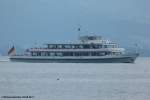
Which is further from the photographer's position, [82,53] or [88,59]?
[88,59]

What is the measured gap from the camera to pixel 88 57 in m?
163

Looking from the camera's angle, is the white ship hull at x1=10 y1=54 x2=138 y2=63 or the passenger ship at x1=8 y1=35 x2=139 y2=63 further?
the passenger ship at x1=8 y1=35 x2=139 y2=63

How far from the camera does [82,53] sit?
536ft

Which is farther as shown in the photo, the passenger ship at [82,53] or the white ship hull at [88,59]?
the passenger ship at [82,53]

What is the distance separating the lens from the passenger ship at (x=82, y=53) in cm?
16250

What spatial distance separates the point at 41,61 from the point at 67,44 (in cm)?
1079

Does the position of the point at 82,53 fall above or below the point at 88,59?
above

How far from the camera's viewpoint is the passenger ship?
6398 inches
